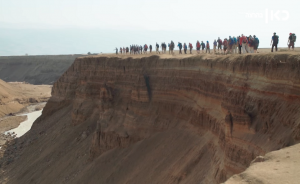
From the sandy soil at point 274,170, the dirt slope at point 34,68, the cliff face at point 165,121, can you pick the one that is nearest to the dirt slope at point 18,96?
the dirt slope at point 34,68

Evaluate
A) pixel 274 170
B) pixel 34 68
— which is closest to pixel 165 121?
pixel 274 170

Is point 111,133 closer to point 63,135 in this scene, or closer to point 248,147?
point 63,135

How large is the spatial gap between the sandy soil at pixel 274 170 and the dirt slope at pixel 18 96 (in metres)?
68.3

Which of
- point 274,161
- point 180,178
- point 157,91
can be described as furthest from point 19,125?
point 274,161

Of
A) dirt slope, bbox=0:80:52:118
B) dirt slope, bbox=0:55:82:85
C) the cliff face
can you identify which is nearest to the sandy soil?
the cliff face

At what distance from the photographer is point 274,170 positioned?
31.7 ft

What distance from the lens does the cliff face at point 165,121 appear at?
47.9 feet

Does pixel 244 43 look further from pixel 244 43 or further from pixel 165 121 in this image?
pixel 165 121

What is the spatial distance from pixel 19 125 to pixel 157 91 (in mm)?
40715

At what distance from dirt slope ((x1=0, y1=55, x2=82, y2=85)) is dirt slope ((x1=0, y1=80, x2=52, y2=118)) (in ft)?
67.5

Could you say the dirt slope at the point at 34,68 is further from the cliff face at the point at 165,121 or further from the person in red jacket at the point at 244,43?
the person in red jacket at the point at 244,43

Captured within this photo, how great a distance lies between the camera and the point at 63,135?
36062 millimetres

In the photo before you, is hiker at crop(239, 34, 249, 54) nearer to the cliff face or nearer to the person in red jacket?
the person in red jacket

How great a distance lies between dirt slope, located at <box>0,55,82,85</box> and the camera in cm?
11800
